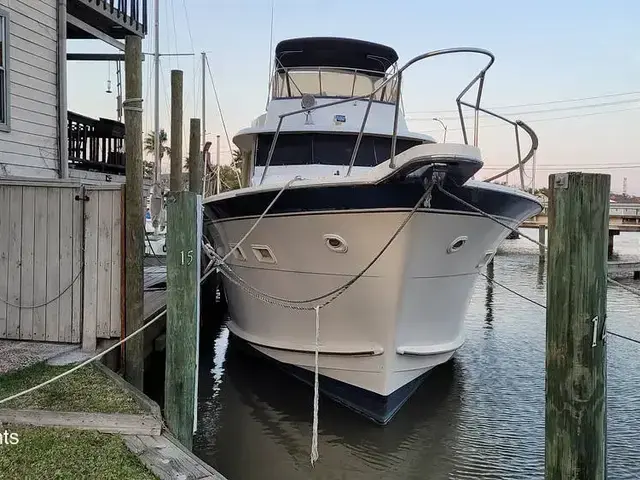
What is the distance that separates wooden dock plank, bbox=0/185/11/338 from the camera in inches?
259

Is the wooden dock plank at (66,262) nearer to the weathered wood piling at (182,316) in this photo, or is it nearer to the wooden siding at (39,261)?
the wooden siding at (39,261)

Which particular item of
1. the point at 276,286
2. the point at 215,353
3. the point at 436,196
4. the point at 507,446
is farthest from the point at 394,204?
the point at 215,353

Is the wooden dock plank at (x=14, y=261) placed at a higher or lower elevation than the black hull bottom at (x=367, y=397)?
higher

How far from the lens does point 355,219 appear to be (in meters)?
5.91

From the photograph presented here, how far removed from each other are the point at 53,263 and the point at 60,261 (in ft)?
0.30

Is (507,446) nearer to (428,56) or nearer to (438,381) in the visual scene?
(438,381)

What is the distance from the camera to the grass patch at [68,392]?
464cm

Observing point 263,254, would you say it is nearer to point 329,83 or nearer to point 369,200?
point 369,200

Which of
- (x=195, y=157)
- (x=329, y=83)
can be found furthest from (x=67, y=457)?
(x=195, y=157)

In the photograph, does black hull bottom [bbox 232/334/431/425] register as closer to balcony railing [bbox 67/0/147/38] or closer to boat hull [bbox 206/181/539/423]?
boat hull [bbox 206/181/539/423]

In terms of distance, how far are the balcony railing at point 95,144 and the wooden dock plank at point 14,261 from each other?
4775 millimetres

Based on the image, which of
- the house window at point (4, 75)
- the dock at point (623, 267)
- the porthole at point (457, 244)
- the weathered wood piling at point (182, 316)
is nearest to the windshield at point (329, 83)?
the porthole at point (457, 244)

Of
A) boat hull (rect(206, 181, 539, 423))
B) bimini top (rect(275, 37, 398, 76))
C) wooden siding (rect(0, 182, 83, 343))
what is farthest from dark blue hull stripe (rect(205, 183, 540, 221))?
bimini top (rect(275, 37, 398, 76))

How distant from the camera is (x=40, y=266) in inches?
255
